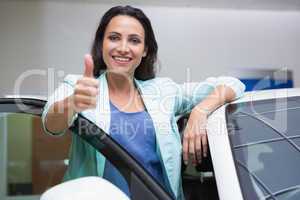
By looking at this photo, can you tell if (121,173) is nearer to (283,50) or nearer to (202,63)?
(202,63)

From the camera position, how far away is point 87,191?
860mm

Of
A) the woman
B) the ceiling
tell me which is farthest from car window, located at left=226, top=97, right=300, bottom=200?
the ceiling

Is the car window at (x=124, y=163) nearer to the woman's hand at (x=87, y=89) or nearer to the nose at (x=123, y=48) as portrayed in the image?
the woman's hand at (x=87, y=89)

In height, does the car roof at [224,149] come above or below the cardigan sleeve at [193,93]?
below

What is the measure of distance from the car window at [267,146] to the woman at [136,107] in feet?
0.39

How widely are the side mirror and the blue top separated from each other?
37cm

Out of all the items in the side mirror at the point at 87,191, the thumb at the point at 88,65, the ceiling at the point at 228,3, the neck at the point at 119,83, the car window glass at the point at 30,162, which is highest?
the ceiling at the point at 228,3

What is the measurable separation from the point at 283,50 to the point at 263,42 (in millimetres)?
225

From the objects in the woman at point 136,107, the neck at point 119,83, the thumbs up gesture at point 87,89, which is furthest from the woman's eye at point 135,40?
the thumbs up gesture at point 87,89

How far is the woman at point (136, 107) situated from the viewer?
4.08 ft

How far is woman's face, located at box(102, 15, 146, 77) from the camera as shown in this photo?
1.37 meters

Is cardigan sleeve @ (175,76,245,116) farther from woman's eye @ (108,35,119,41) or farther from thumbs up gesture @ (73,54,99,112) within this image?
thumbs up gesture @ (73,54,99,112)

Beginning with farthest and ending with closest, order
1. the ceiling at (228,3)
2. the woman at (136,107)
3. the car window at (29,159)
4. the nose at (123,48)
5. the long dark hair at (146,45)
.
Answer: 1. the ceiling at (228,3)
2. the car window at (29,159)
3. the long dark hair at (146,45)
4. the nose at (123,48)
5. the woman at (136,107)

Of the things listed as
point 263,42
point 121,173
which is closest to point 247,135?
point 121,173
